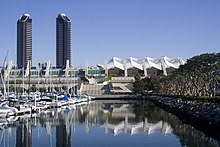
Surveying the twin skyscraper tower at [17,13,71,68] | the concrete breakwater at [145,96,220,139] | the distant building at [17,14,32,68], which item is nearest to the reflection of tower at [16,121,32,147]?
the concrete breakwater at [145,96,220,139]

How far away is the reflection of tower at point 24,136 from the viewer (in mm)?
16953

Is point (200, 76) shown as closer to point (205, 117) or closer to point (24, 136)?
point (205, 117)

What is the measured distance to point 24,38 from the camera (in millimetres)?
185250

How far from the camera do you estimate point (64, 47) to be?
198 m

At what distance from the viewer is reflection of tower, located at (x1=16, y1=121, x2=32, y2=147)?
1695 cm

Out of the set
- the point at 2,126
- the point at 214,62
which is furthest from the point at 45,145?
the point at 214,62

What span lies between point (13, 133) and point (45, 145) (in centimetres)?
441

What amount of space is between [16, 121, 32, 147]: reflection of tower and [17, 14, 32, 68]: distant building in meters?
156

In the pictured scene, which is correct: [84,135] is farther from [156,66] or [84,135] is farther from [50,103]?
[156,66]

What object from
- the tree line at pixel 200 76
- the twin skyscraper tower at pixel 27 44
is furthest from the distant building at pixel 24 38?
the tree line at pixel 200 76

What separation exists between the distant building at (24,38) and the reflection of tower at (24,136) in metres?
156

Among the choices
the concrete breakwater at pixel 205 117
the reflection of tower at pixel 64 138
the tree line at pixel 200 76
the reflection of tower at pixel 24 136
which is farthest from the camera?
the tree line at pixel 200 76

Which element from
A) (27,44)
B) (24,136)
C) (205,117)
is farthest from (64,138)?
(27,44)

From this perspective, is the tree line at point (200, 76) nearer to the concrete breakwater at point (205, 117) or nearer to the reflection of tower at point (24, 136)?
the concrete breakwater at point (205, 117)
